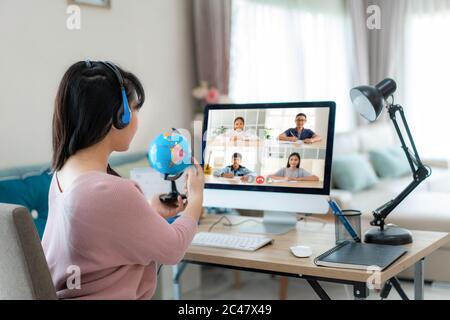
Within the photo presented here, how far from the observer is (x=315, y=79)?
4.57 m

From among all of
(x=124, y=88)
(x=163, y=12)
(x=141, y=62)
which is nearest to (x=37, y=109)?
(x=141, y=62)

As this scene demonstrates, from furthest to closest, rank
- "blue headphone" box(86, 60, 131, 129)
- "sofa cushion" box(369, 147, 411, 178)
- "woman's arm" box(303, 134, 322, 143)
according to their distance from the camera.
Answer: "sofa cushion" box(369, 147, 411, 178) → "woman's arm" box(303, 134, 322, 143) → "blue headphone" box(86, 60, 131, 129)

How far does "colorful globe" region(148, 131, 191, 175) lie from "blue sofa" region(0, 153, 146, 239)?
0.82 metres

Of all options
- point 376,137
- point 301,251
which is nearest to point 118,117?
point 301,251

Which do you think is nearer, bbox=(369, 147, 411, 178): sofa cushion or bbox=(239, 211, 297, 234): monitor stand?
bbox=(239, 211, 297, 234): monitor stand

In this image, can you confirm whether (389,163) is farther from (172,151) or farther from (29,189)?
(172,151)

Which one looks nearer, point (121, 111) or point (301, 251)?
point (121, 111)

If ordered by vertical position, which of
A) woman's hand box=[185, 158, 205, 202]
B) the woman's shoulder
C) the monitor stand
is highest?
the woman's shoulder

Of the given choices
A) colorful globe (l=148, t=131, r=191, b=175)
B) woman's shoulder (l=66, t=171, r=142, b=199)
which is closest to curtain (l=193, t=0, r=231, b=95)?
colorful globe (l=148, t=131, r=191, b=175)

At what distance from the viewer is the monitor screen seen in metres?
1.93

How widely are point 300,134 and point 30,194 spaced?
1.16 metres

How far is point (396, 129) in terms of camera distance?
1798 mm

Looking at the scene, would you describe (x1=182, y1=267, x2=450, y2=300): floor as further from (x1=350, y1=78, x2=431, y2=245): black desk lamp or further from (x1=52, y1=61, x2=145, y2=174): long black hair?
(x1=52, y1=61, x2=145, y2=174): long black hair
